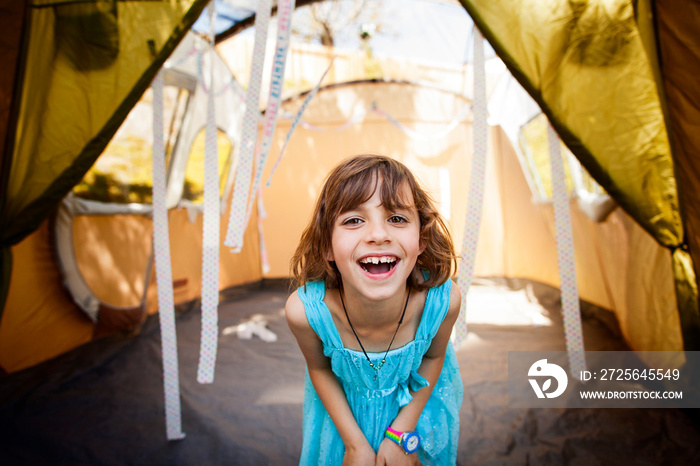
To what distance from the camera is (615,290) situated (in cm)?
227

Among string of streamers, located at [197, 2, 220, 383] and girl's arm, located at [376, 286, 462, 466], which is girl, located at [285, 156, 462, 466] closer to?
girl's arm, located at [376, 286, 462, 466]

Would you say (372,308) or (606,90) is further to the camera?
(606,90)

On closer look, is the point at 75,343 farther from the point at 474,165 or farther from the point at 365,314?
the point at 474,165

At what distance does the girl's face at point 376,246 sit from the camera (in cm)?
83

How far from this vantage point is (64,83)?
1.43m

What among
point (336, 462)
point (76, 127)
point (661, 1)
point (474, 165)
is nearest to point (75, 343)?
point (76, 127)

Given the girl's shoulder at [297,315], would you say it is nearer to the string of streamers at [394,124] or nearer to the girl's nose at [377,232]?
the girl's nose at [377,232]

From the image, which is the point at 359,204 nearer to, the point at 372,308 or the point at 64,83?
the point at 372,308

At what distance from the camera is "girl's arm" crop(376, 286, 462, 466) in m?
0.94

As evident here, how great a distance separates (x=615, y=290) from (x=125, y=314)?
3.01 meters

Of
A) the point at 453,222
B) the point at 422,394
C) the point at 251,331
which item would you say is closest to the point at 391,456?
the point at 422,394

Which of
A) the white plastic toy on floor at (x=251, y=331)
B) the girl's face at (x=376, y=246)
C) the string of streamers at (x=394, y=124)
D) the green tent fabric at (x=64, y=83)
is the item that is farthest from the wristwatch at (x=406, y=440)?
the string of streamers at (x=394, y=124)

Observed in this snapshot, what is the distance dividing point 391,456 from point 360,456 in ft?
0.24

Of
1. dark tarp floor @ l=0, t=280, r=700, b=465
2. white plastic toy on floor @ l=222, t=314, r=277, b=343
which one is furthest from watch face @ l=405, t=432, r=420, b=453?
white plastic toy on floor @ l=222, t=314, r=277, b=343
